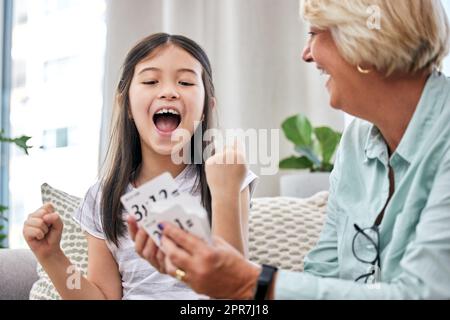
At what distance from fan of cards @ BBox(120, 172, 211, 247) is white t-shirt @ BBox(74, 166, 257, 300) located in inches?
16.0

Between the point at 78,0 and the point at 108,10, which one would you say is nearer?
the point at 108,10

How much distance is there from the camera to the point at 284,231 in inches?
60.5

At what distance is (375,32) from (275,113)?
1.65 metres

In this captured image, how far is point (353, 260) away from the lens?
1.18 m

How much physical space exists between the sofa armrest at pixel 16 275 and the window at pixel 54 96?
3.74ft

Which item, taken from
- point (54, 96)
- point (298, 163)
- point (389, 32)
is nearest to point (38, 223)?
point (389, 32)

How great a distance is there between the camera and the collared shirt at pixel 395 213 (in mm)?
922

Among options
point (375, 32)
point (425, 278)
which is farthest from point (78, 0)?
point (425, 278)

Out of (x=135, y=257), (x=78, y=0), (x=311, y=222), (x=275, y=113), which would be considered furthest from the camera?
(x=78, y=0)

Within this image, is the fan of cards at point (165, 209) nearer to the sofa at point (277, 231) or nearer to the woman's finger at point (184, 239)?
the woman's finger at point (184, 239)

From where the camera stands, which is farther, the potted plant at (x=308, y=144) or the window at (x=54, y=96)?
the window at (x=54, y=96)

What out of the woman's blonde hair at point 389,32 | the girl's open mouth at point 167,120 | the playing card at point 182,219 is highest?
the woman's blonde hair at point 389,32

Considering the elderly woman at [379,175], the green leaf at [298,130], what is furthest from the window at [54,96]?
the elderly woman at [379,175]

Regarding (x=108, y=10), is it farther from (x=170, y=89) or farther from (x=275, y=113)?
→ (x=170, y=89)
